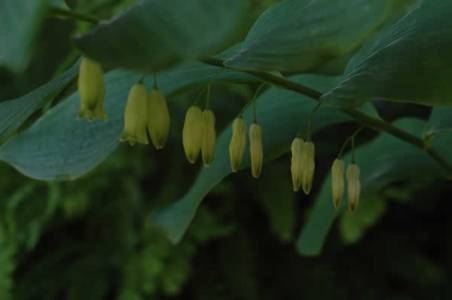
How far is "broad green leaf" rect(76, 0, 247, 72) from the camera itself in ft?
1.44

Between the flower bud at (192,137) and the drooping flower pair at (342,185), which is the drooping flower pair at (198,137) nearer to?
the flower bud at (192,137)

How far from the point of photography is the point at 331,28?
62 centimetres

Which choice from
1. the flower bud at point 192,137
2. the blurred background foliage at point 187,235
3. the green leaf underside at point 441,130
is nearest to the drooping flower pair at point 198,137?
the flower bud at point 192,137

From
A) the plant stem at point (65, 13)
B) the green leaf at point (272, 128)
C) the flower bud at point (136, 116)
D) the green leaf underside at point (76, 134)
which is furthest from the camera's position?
the green leaf at point (272, 128)

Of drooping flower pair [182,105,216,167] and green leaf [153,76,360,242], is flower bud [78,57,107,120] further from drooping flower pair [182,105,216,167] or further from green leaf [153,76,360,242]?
green leaf [153,76,360,242]

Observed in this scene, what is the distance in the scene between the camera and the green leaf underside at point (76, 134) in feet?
2.71

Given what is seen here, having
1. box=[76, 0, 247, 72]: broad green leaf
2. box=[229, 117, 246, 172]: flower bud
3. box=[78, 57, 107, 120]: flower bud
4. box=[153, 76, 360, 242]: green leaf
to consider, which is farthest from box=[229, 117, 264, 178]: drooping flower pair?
box=[76, 0, 247, 72]: broad green leaf

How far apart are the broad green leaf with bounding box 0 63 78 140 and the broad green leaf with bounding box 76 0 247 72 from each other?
0.75ft

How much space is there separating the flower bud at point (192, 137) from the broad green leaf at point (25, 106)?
122mm

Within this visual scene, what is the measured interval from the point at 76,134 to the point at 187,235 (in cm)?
103

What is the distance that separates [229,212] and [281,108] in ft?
3.37

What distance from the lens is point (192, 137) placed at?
774 millimetres

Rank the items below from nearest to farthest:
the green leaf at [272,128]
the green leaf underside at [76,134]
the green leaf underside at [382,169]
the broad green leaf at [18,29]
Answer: the broad green leaf at [18,29] < the green leaf underside at [76,134] < the green leaf at [272,128] < the green leaf underside at [382,169]

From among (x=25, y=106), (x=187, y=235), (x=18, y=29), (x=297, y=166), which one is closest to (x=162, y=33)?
(x=18, y=29)
